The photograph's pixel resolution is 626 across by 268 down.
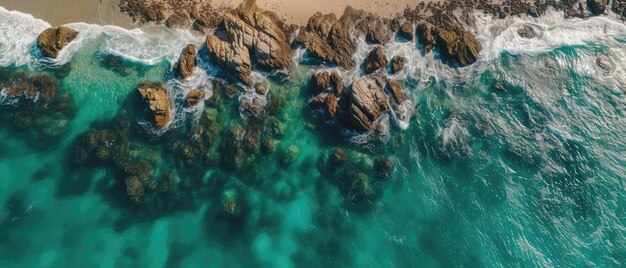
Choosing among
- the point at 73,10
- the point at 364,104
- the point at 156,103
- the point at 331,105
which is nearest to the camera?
the point at 364,104

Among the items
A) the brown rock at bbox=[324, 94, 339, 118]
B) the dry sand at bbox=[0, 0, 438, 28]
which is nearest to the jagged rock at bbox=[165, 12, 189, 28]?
the dry sand at bbox=[0, 0, 438, 28]

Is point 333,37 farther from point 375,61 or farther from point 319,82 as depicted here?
point 319,82

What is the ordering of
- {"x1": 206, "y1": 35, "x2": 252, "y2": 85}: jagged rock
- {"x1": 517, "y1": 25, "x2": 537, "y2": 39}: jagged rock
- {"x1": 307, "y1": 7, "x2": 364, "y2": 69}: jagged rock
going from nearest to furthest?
{"x1": 206, "y1": 35, "x2": 252, "y2": 85}: jagged rock, {"x1": 307, "y1": 7, "x2": 364, "y2": 69}: jagged rock, {"x1": 517, "y1": 25, "x2": 537, "y2": 39}: jagged rock

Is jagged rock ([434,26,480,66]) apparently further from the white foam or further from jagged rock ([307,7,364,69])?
the white foam

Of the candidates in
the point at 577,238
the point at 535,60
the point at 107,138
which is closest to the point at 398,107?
the point at 535,60

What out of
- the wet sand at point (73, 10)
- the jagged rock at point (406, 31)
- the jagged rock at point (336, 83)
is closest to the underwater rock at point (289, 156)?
the jagged rock at point (336, 83)

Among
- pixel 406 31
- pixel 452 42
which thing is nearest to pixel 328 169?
pixel 406 31
